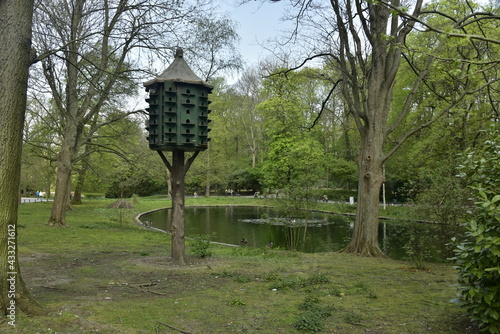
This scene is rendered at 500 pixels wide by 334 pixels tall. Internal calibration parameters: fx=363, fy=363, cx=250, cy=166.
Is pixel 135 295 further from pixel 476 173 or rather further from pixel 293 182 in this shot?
pixel 293 182

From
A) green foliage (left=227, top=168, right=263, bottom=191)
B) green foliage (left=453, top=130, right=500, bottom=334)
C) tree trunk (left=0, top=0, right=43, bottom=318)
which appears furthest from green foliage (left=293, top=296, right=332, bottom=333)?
green foliage (left=227, top=168, right=263, bottom=191)

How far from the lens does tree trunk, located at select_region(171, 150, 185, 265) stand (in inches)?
314

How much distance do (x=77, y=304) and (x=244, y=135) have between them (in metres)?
46.6

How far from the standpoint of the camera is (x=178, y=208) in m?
8.15

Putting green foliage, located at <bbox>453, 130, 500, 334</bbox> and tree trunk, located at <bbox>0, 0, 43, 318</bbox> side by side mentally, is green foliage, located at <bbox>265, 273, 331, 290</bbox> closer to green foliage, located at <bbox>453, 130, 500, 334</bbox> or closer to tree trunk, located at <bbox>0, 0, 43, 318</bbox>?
green foliage, located at <bbox>453, 130, 500, 334</bbox>

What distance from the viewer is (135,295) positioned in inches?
210

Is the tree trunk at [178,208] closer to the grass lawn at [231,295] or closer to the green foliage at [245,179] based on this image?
the grass lawn at [231,295]

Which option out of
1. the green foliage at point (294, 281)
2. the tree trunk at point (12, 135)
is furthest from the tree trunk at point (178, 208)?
the tree trunk at point (12, 135)

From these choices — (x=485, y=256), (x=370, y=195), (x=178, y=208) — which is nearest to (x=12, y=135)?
(x=178, y=208)

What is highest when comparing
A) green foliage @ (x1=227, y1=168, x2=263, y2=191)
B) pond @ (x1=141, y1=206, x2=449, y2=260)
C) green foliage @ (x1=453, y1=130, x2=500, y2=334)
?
green foliage @ (x1=227, y1=168, x2=263, y2=191)

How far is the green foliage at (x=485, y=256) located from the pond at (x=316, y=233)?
5.51 metres

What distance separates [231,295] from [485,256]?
3393 mm

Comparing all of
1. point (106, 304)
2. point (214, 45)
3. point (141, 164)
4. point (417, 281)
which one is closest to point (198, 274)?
point (106, 304)

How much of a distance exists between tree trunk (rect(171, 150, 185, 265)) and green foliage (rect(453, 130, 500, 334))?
18.3 feet
